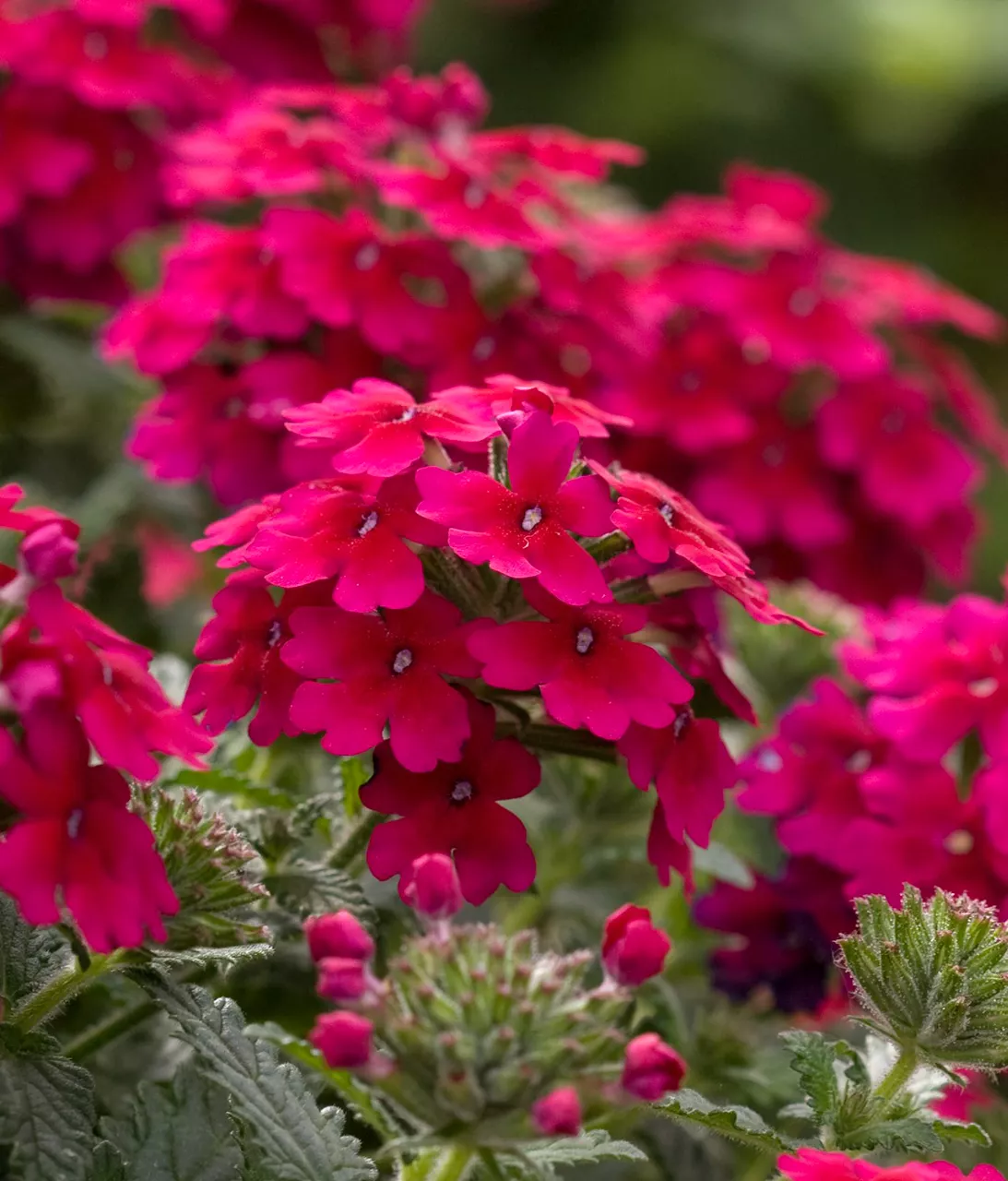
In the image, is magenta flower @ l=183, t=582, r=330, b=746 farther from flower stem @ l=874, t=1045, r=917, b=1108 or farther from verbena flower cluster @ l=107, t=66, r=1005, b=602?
flower stem @ l=874, t=1045, r=917, b=1108

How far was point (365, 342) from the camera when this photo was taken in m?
1.07

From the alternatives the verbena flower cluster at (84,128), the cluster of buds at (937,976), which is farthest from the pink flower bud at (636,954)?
the verbena flower cluster at (84,128)

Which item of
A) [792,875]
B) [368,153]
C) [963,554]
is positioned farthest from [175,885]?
[963,554]

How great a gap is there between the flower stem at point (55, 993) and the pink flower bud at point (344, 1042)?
0.16 meters

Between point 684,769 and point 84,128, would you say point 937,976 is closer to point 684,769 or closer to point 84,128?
point 684,769

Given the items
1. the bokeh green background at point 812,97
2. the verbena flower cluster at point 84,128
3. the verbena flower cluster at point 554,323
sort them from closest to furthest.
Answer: the verbena flower cluster at point 554,323 < the verbena flower cluster at point 84,128 < the bokeh green background at point 812,97

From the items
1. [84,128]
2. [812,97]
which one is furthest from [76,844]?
[812,97]

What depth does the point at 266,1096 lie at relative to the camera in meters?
0.67

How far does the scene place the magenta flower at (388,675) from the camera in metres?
0.69

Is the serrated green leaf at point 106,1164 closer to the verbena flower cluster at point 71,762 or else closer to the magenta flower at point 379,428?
the verbena flower cluster at point 71,762

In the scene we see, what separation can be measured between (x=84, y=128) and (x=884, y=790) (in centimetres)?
88

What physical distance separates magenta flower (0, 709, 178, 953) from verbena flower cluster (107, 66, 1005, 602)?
Result: 0.35 m

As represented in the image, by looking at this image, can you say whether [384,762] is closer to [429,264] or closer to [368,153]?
[429,264]

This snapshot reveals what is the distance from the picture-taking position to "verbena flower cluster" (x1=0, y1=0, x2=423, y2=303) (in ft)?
4.08
